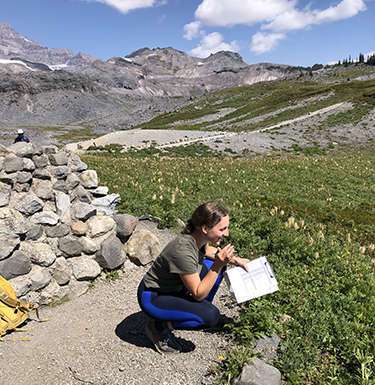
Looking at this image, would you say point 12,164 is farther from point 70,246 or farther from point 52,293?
point 52,293

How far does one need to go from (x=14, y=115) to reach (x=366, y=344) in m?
176

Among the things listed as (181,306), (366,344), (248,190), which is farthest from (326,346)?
(248,190)

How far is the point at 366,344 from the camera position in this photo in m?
4.30

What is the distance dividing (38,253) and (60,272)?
72 cm

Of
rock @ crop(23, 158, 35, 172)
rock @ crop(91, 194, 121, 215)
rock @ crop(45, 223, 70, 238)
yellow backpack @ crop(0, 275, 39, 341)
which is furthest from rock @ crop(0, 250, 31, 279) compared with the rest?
rock @ crop(91, 194, 121, 215)

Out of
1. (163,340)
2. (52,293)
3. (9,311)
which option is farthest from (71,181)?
(163,340)

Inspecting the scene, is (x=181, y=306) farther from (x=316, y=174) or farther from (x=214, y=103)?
(x=214, y=103)

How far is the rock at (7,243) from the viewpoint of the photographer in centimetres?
618

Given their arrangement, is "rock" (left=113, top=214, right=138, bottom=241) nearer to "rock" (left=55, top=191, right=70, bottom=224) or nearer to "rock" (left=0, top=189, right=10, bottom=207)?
"rock" (left=55, top=191, right=70, bottom=224)

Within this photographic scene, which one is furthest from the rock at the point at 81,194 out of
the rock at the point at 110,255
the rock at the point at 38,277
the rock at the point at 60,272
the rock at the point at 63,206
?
the rock at the point at 38,277

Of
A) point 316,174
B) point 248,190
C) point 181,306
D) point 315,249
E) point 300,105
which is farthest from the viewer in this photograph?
point 300,105

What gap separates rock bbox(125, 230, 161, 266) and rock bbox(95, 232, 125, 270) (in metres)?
0.38

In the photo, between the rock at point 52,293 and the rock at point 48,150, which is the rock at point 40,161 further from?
the rock at point 52,293

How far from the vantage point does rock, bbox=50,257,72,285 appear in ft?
22.9
